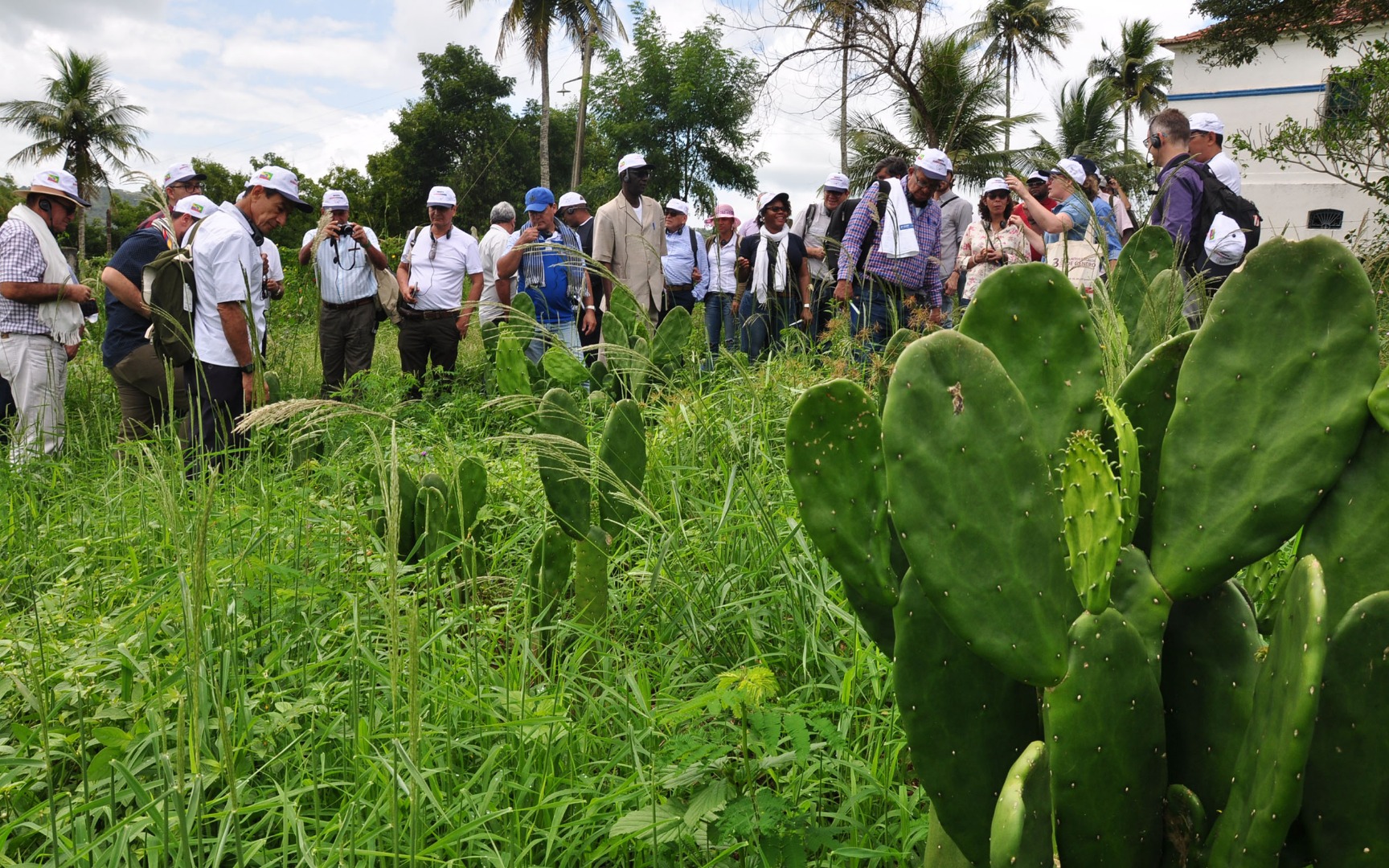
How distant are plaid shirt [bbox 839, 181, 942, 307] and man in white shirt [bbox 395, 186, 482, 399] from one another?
2587 mm

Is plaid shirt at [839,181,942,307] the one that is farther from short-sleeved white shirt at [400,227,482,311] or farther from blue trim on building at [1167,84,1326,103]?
blue trim on building at [1167,84,1326,103]

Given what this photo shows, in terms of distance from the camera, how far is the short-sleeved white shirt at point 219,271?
154 inches

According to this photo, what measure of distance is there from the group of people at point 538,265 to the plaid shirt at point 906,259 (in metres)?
0.01

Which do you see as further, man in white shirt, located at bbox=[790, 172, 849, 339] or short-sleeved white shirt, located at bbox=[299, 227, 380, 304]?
man in white shirt, located at bbox=[790, 172, 849, 339]

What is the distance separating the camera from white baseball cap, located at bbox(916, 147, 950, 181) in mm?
5520

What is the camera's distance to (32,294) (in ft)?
14.1

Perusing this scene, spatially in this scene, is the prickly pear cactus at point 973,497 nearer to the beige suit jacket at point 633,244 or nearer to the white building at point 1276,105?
the beige suit jacket at point 633,244

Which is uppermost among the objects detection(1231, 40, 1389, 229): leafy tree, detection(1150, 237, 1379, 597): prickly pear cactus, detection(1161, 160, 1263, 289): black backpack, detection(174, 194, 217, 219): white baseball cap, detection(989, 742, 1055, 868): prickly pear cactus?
detection(1231, 40, 1389, 229): leafy tree

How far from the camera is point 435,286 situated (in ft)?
20.9

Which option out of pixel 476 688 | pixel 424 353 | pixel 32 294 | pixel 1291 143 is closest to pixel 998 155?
pixel 1291 143

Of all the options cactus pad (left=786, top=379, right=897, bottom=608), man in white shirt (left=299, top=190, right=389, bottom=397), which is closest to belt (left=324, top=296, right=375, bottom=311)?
man in white shirt (left=299, top=190, right=389, bottom=397)

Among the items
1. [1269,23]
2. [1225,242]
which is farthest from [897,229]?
[1269,23]

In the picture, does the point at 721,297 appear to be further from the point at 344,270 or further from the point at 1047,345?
the point at 1047,345

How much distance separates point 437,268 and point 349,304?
623mm
